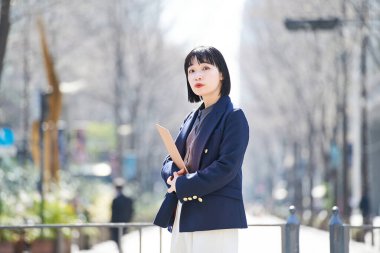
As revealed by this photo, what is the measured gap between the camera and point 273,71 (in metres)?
54.5

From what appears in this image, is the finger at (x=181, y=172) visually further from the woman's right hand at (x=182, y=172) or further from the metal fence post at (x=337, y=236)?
the metal fence post at (x=337, y=236)

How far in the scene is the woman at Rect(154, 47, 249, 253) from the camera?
253 inches

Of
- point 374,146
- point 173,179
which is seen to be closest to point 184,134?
point 173,179

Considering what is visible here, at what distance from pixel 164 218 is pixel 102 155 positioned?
218 feet

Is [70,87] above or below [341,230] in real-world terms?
above

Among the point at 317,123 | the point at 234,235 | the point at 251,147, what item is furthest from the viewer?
the point at 251,147

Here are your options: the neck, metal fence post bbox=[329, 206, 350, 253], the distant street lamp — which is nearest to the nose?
the neck

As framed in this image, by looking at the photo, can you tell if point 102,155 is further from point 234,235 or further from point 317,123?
point 234,235

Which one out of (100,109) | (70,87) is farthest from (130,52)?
(100,109)

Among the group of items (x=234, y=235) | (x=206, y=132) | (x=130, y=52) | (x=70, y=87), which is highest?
(x=130, y=52)

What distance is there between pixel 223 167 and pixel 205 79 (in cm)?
61

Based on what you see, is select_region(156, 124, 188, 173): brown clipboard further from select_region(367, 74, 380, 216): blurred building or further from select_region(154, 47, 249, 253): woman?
select_region(367, 74, 380, 216): blurred building

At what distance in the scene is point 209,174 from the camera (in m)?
6.39

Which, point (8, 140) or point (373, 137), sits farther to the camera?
point (373, 137)
